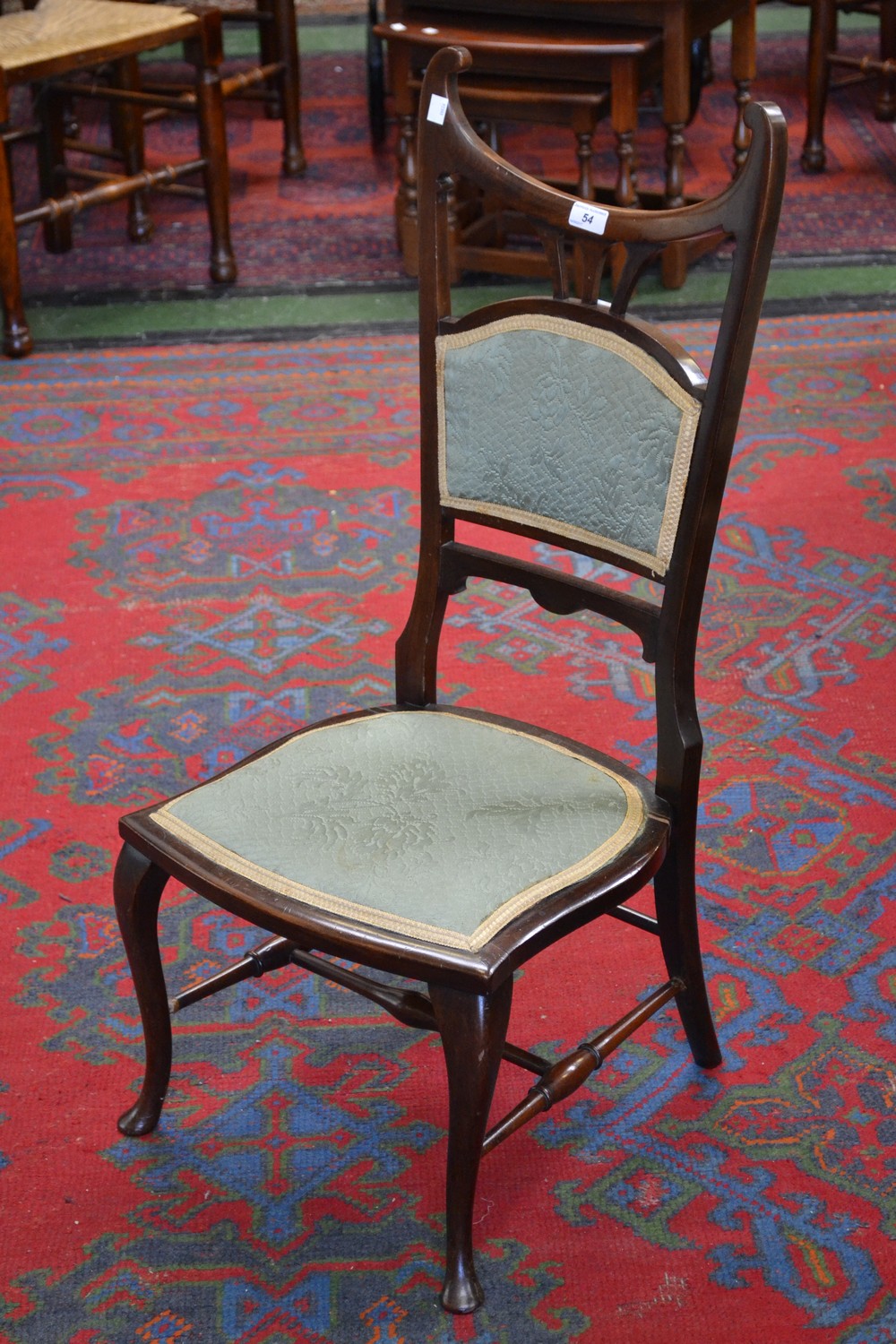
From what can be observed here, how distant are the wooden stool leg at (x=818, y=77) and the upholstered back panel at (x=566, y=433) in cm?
401

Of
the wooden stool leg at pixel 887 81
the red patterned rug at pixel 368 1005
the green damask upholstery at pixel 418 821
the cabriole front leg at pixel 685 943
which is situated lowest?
the red patterned rug at pixel 368 1005

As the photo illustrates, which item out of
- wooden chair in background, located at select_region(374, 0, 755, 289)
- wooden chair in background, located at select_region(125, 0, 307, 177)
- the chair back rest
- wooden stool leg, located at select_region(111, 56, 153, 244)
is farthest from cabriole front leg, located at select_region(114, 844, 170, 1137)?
wooden chair in background, located at select_region(125, 0, 307, 177)

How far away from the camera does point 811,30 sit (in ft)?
17.4

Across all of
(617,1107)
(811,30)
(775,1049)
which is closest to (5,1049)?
(617,1107)

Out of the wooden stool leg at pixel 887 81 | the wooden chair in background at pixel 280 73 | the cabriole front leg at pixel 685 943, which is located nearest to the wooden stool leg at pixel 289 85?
the wooden chair in background at pixel 280 73

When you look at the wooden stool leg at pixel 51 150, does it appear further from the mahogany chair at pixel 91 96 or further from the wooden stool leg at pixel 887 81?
the wooden stool leg at pixel 887 81

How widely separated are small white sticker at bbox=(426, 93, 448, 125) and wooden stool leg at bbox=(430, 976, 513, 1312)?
959 millimetres

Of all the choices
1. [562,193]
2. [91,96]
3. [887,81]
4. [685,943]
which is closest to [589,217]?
[562,193]

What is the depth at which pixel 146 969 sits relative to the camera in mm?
1823

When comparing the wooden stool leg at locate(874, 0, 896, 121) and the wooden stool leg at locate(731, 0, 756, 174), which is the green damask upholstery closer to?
the wooden stool leg at locate(731, 0, 756, 174)

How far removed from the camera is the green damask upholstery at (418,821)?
5.21ft

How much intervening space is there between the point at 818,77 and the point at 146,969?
4.52 meters

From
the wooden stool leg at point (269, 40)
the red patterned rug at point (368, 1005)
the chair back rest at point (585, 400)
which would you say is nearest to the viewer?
the chair back rest at point (585, 400)

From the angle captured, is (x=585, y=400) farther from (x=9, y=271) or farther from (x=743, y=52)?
(x=743, y=52)
